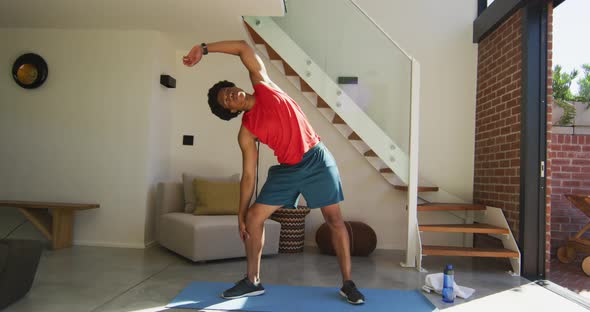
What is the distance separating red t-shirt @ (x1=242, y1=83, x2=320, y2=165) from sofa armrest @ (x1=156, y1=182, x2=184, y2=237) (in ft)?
7.30

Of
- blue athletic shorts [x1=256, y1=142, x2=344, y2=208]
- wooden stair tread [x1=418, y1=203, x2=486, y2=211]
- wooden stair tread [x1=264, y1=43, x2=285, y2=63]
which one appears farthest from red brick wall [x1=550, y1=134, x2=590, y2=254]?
wooden stair tread [x1=264, y1=43, x2=285, y2=63]

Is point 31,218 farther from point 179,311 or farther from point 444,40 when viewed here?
point 444,40

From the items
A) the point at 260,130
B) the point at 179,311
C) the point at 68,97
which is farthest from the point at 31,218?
the point at 260,130

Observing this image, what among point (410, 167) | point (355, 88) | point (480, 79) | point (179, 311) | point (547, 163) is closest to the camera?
point (179, 311)

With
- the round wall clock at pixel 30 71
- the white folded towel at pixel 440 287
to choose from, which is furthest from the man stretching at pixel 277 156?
the round wall clock at pixel 30 71

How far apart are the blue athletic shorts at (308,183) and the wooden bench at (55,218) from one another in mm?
2470

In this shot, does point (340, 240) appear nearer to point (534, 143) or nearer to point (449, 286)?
point (449, 286)

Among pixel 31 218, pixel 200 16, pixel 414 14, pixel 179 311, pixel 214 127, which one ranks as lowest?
pixel 179 311

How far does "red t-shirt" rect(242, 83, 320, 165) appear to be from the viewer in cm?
273

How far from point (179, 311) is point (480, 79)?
13.8 ft

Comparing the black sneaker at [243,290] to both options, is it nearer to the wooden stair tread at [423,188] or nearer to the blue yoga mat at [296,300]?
the blue yoga mat at [296,300]

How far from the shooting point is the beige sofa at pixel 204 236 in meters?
3.90

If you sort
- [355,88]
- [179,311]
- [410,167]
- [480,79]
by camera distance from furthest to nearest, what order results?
[480,79] < [355,88] < [410,167] < [179,311]

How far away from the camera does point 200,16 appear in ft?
14.0
